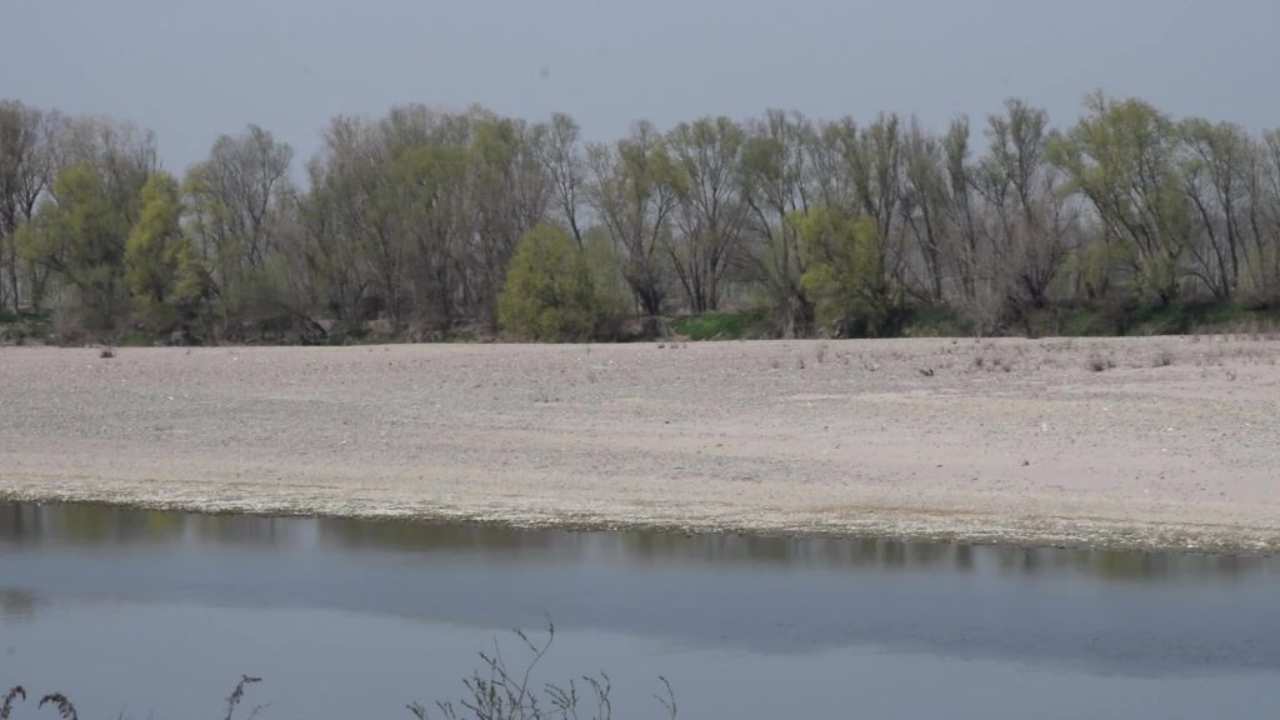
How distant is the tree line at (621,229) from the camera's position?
5194cm

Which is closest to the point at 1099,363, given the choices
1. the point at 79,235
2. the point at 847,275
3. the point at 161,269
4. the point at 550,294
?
the point at 550,294

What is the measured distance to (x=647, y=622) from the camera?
1286 cm

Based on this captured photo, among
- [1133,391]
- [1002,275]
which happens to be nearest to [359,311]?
[1002,275]

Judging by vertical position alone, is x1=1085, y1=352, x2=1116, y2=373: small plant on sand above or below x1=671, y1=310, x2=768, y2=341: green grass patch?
below

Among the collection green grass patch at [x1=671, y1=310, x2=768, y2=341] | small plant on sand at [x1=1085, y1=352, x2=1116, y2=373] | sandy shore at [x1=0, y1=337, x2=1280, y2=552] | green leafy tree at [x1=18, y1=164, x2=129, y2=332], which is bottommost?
sandy shore at [x1=0, y1=337, x2=1280, y2=552]

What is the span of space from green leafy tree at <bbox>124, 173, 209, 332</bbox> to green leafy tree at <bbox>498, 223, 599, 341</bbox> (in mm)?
12846

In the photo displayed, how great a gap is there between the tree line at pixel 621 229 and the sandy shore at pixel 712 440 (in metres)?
21.3

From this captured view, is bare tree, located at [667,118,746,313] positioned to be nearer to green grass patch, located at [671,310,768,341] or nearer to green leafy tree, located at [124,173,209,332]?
green grass patch, located at [671,310,768,341]

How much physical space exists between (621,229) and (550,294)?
363 inches

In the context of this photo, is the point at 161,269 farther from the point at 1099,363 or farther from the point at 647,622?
the point at 647,622

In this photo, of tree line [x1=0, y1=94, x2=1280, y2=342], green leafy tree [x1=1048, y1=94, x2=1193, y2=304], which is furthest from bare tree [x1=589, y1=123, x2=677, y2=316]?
green leafy tree [x1=1048, y1=94, x2=1193, y2=304]

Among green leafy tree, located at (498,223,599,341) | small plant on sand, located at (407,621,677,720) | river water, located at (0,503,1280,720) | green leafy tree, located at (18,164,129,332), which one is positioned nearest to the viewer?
small plant on sand, located at (407,621,677,720)

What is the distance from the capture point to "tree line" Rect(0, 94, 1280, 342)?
51938mm

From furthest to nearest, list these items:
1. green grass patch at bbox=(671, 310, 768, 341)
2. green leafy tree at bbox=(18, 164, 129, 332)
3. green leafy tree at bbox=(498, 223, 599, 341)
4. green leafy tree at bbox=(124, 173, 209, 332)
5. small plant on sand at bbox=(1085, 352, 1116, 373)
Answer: green leafy tree at bbox=(18, 164, 129, 332) → green leafy tree at bbox=(124, 173, 209, 332) → green grass patch at bbox=(671, 310, 768, 341) → green leafy tree at bbox=(498, 223, 599, 341) → small plant on sand at bbox=(1085, 352, 1116, 373)
